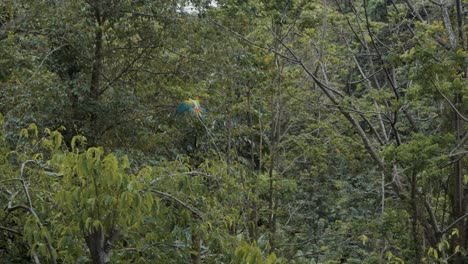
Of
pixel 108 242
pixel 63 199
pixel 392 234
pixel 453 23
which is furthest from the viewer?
pixel 392 234

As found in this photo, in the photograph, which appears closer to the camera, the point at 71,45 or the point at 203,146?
the point at 71,45

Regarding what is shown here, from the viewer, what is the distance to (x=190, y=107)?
235 inches

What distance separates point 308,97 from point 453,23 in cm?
201

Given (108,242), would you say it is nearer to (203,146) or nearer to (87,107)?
(87,107)

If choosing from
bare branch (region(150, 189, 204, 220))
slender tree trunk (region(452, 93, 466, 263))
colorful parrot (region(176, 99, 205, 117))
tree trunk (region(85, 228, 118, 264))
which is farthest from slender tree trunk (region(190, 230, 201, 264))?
slender tree trunk (region(452, 93, 466, 263))

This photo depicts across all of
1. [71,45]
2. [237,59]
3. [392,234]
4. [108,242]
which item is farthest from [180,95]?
[108,242]

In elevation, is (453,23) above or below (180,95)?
Result: above

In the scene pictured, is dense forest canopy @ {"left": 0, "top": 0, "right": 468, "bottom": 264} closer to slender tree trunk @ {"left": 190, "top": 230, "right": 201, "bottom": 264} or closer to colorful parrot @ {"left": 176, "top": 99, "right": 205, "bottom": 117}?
colorful parrot @ {"left": 176, "top": 99, "right": 205, "bottom": 117}

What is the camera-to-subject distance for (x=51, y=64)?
593 cm

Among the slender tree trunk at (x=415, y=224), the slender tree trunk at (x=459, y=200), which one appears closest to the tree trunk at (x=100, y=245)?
the slender tree trunk at (x=415, y=224)

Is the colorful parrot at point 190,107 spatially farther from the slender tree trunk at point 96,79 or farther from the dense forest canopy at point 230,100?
the slender tree trunk at point 96,79

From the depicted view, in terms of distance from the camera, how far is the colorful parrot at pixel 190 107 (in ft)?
19.3

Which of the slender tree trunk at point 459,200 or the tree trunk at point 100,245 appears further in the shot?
the slender tree trunk at point 459,200

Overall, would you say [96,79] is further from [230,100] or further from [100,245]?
[100,245]
